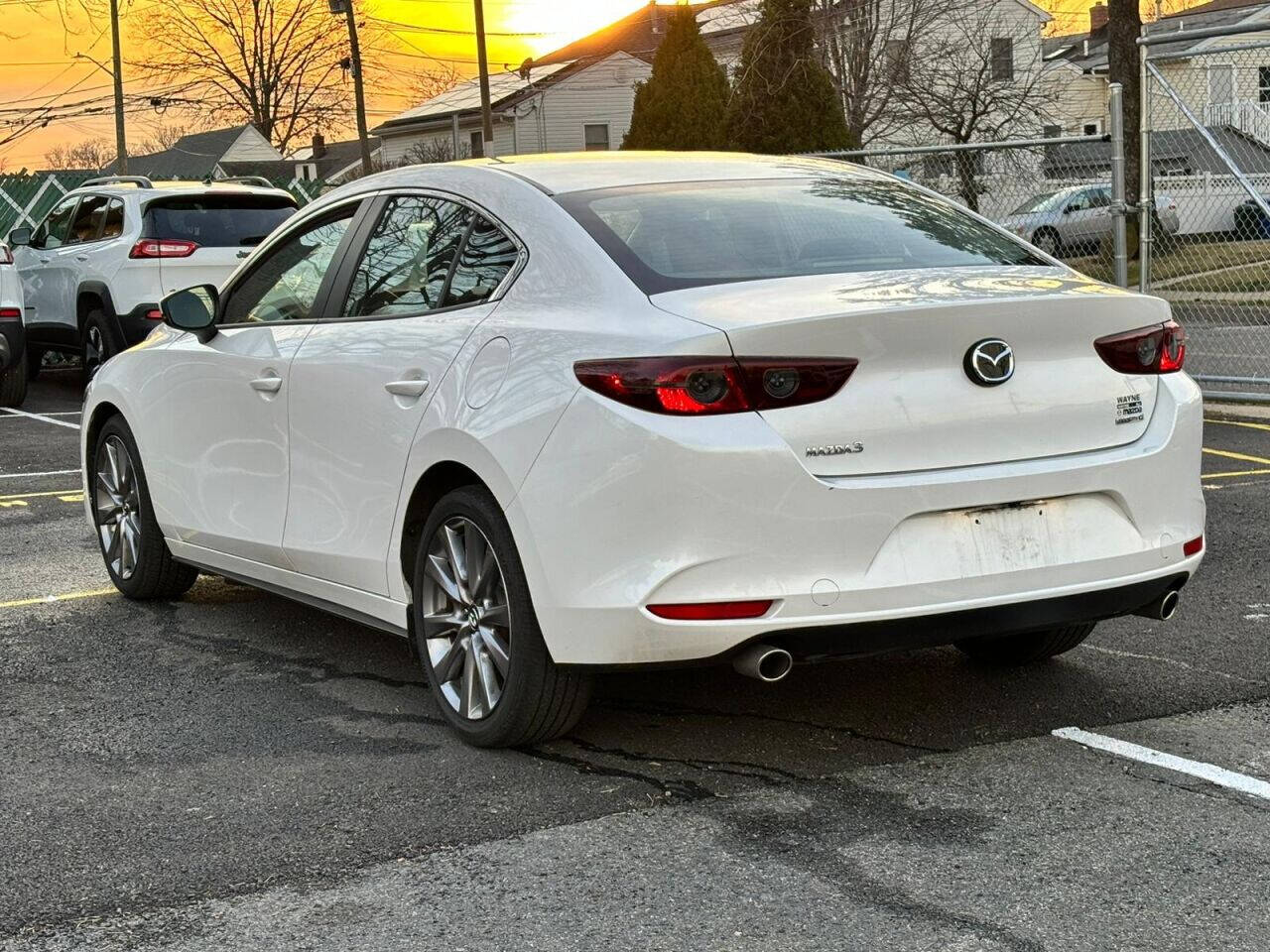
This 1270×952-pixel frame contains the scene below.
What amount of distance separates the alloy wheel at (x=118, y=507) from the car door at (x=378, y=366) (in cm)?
146

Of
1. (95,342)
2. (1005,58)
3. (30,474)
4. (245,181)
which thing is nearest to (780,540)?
(30,474)

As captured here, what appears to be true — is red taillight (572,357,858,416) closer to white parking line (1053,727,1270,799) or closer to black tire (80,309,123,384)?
white parking line (1053,727,1270,799)

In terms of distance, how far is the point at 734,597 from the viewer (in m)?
3.95

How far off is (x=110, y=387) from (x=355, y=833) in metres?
3.29

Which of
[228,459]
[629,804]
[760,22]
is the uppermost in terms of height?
[760,22]

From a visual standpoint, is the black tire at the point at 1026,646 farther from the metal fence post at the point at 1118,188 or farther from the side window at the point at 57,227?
the side window at the point at 57,227

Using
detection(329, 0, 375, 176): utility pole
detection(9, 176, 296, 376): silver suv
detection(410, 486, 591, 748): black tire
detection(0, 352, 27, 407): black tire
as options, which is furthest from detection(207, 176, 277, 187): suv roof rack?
detection(329, 0, 375, 176): utility pole

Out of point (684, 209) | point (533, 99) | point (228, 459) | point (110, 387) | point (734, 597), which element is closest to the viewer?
point (734, 597)

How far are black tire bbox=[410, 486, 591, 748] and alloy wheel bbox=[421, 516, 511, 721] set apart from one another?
26 millimetres

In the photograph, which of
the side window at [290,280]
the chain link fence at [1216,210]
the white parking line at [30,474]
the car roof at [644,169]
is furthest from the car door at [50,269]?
the car roof at [644,169]

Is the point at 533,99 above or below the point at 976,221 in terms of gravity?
above

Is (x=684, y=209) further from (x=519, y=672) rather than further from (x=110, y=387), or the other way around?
(x=110, y=387)

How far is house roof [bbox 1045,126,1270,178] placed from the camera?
1155 centimetres

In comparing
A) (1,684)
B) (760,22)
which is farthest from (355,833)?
(760,22)
